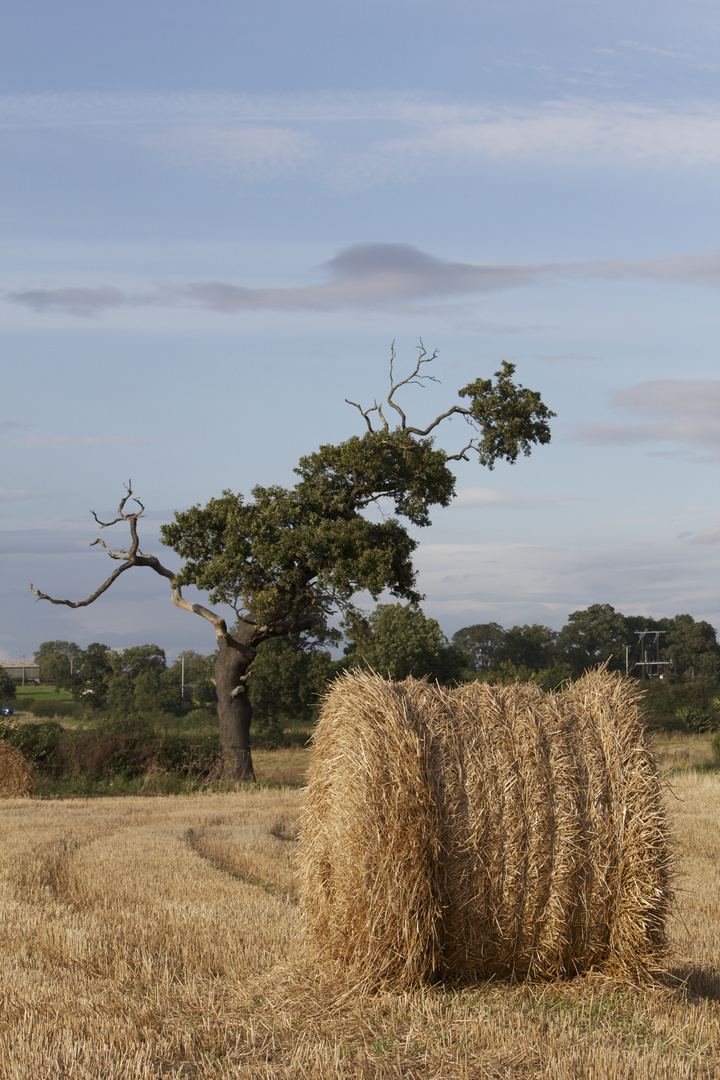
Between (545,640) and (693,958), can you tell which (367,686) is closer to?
(693,958)

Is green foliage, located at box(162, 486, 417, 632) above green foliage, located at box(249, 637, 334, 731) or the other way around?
above

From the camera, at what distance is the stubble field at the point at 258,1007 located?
5180 millimetres

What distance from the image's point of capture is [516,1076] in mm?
5066

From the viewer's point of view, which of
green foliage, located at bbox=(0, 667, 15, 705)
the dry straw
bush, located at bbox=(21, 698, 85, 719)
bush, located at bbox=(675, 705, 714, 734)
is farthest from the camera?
green foliage, located at bbox=(0, 667, 15, 705)

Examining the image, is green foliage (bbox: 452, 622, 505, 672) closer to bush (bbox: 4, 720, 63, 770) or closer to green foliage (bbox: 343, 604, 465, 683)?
green foliage (bbox: 343, 604, 465, 683)

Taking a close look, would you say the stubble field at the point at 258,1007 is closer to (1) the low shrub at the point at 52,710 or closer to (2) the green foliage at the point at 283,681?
(2) the green foliage at the point at 283,681

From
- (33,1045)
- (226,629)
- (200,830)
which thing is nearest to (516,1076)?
(33,1045)

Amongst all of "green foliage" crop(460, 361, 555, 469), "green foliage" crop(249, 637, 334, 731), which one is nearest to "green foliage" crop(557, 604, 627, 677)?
"green foliage" crop(249, 637, 334, 731)

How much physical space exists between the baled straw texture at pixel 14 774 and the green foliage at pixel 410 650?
1347 inches

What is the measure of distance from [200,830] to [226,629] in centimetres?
1089

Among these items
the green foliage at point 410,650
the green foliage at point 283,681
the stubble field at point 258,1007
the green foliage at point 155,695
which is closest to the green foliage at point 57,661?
the green foliage at point 155,695

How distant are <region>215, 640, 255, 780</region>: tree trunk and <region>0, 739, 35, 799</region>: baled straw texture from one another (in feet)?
17.5

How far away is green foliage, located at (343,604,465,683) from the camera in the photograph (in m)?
59.3

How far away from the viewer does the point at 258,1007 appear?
6250 mm
